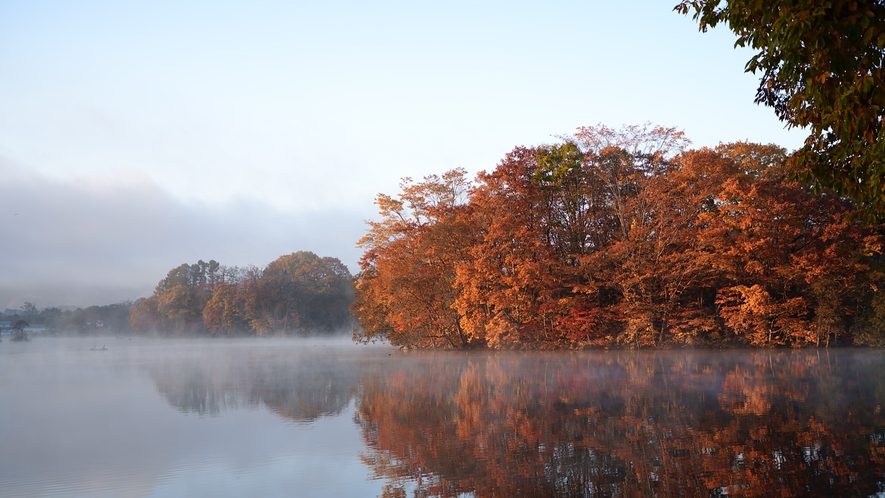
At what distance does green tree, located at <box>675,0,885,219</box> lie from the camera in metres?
5.43

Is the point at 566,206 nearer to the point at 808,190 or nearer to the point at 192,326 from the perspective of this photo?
the point at 808,190

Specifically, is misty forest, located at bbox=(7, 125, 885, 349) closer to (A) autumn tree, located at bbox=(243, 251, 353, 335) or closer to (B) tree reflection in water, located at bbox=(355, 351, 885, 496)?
(B) tree reflection in water, located at bbox=(355, 351, 885, 496)

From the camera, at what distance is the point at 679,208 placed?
3091cm

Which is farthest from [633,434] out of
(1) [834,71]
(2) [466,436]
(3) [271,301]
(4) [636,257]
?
(3) [271,301]

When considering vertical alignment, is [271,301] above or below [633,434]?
above

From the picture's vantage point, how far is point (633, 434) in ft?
30.4

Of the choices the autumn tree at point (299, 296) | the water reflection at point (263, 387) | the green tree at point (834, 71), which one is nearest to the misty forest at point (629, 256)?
the water reflection at point (263, 387)

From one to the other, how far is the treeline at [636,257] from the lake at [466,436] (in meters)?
11.1

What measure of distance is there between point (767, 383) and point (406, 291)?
22201mm

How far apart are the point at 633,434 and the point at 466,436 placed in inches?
93.9

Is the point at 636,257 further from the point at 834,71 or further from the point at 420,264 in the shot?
the point at 834,71

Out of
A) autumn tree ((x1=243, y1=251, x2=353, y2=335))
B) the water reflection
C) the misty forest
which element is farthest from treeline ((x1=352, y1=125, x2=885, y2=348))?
autumn tree ((x1=243, y1=251, x2=353, y2=335))

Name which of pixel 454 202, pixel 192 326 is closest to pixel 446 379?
pixel 454 202

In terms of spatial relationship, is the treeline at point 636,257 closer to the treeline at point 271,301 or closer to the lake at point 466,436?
the lake at point 466,436
